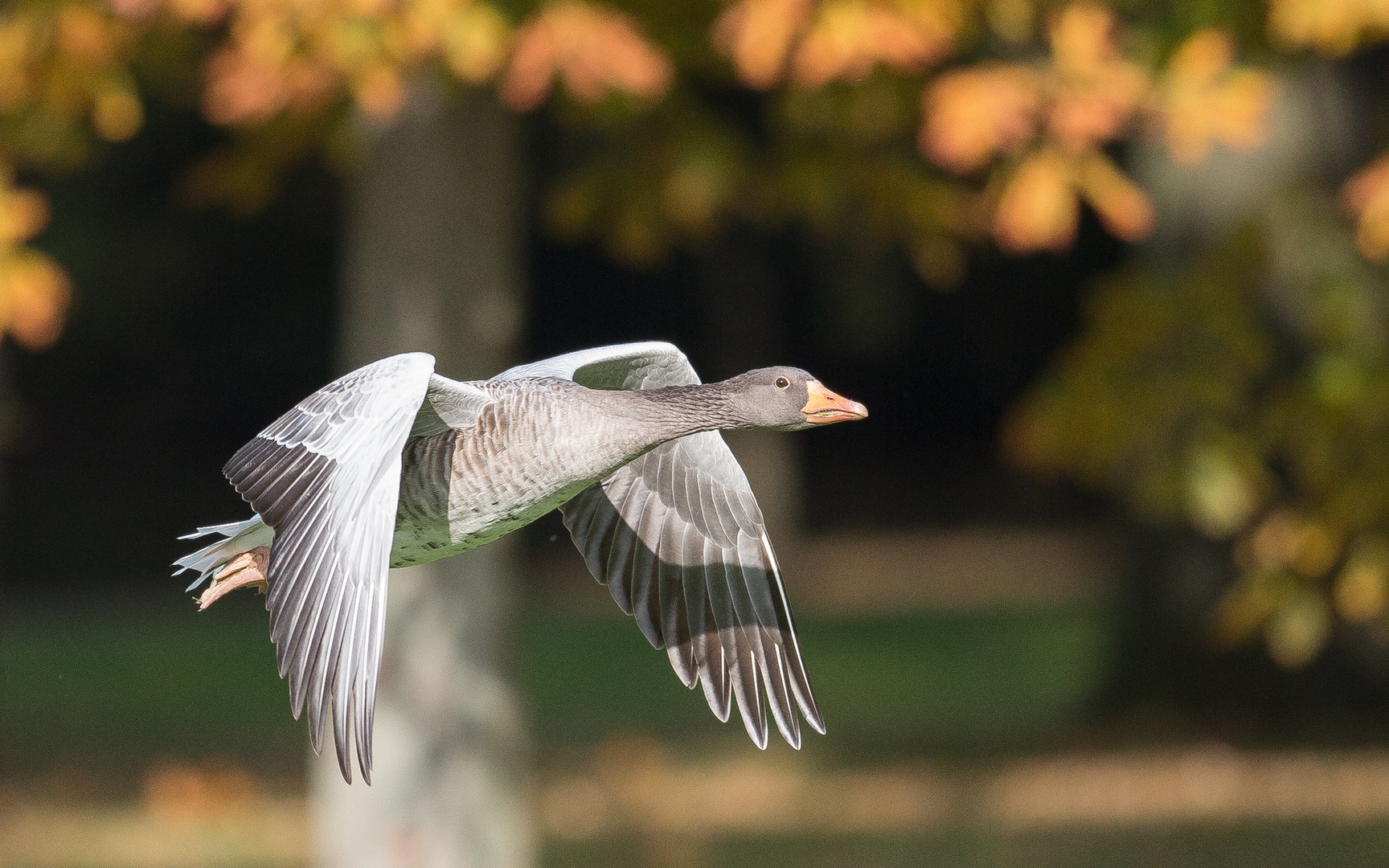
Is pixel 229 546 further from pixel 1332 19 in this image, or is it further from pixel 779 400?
pixel 1332 19

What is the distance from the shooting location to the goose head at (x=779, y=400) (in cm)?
340

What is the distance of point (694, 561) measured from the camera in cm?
396

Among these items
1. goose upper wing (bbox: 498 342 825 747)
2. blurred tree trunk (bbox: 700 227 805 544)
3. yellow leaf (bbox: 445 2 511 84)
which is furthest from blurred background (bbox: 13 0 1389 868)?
blurred tree trunk (bbox: 700 227 805 544)

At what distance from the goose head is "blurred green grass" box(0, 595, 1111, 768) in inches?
226

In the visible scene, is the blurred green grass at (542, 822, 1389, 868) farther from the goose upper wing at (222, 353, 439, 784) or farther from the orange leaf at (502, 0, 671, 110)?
the goose upper wing at (222, 353, 439, 784)

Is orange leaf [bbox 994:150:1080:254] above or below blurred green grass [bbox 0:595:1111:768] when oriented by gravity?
above

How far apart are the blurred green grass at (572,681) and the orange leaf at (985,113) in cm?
426

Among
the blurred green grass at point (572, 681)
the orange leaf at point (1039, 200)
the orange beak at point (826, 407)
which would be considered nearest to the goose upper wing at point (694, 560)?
the orange beak at point (826, 407)

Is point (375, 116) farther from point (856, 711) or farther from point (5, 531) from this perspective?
point (5, 531)

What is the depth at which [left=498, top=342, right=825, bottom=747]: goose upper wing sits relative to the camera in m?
3.81

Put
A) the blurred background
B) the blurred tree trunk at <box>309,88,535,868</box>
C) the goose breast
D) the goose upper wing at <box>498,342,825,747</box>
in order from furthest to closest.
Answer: the blurred tree trunk at <box>309,88,535,868</box> → the blurred background → the goose upper wing at <box>498,342,825,747</box> → the goose breast

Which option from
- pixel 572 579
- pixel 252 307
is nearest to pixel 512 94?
pixel 572 579

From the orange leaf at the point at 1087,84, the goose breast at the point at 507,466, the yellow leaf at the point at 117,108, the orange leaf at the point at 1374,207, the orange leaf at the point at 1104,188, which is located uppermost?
the yellow leaf at the point at 117,108

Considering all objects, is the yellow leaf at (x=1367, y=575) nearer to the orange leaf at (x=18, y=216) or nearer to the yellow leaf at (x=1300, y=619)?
the yellow leaf at (x=1300, y=619)
